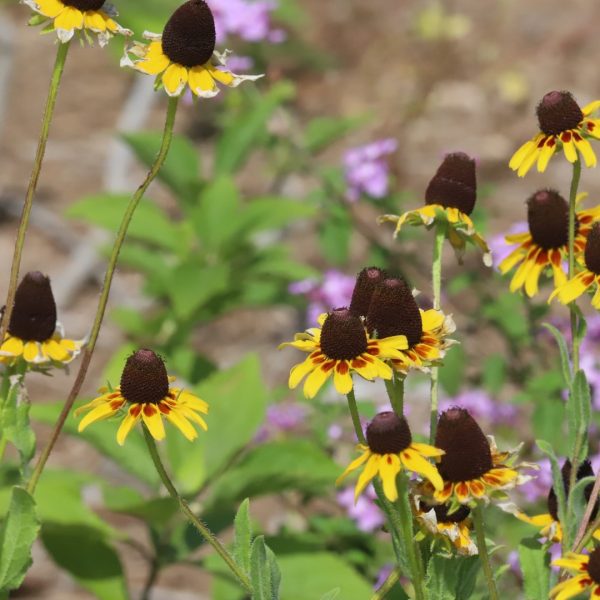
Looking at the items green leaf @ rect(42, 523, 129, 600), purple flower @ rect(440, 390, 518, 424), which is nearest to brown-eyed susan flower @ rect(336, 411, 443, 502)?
green leaf @ rect(42, 523, 129, 600)

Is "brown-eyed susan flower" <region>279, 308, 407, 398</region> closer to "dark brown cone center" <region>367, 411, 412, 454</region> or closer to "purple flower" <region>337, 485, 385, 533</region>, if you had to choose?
"dark brown cone center" <region>367, 411, 412, 454</region>

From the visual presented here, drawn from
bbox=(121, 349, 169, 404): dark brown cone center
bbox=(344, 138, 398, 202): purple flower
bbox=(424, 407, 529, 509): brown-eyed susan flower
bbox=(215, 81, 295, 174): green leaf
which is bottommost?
bbox=(424, 407, 529, 509): brown-eyed susan flower

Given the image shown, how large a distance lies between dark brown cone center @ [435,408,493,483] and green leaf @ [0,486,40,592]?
0.47 meters

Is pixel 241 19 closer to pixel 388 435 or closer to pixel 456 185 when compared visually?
pixel 456 185

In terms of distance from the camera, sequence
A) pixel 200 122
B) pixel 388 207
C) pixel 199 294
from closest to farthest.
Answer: pixel 199 294 → pixel 388 207 → pixel 200 122

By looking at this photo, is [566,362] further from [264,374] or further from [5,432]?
[264,374]

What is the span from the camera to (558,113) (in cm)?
133

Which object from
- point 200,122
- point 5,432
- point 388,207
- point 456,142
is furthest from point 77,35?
point 200,122

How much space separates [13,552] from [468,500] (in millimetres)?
531

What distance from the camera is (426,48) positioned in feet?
16.2

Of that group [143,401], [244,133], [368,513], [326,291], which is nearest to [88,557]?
[368,513]

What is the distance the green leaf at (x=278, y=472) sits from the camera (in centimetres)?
201

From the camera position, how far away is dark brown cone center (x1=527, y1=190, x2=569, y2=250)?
4.71 feet

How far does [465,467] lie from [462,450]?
16 mm
